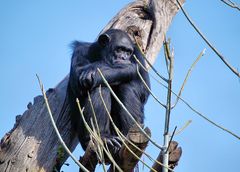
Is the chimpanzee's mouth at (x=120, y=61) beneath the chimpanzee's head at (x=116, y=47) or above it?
beneath

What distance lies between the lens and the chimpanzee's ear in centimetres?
804

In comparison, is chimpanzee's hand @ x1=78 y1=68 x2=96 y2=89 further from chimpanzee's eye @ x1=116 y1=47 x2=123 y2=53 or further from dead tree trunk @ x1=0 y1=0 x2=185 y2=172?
chimpanzee's eye @ x1=116 y1=47 x2=123 y2=53

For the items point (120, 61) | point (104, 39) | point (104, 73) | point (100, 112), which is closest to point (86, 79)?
point (104, 73)

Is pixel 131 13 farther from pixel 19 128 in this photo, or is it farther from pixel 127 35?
pixel 19 128

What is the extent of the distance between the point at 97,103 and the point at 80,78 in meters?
0.73

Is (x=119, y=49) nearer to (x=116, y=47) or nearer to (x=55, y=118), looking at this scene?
(x=116, y=47)

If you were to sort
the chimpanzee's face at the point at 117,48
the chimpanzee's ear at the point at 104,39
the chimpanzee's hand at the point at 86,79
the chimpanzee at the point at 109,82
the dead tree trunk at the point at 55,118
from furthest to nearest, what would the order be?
1. the chimpanzee's ear at the point at 104,39
2. the chimpanzee's face at the point at 117,48
3. the chimpanzee's hand at the point at 86,79
4. the dead tree trunk at the point at 55,118
5. the chimpanzee at the point at 109,82

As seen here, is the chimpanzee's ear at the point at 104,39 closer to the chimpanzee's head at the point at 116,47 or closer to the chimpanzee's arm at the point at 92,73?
the chimpanzee's head at the point at 116,47

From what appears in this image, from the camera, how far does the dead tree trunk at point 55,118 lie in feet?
22.6

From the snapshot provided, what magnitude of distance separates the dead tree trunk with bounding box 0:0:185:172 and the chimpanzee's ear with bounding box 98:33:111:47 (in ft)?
2.12

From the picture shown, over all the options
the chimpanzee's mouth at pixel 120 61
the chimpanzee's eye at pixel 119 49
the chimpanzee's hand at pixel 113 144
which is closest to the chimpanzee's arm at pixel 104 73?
the chimpanzee's mouth at pixel 120 61

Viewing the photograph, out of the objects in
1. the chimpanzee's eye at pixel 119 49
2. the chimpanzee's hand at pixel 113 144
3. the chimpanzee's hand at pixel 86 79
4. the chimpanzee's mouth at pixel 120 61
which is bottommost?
the chimpanzee's hand at pixel 113 144

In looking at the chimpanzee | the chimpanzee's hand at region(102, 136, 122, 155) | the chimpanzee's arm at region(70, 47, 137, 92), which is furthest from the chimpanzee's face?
the chimpanzee's hand at region(102, 136, 122, 155)

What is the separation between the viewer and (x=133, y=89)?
7.29 metres
